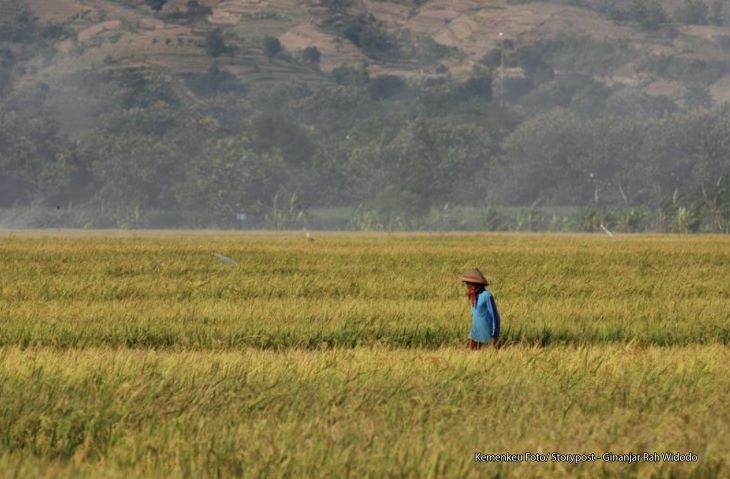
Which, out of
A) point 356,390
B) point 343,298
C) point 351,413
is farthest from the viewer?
point 343,298

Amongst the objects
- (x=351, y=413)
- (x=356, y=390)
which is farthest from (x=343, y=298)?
(x=351, y=413)

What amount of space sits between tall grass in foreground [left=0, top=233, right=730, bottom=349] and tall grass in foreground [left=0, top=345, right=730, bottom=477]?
5.99 meters

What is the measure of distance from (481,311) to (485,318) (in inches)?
4.4

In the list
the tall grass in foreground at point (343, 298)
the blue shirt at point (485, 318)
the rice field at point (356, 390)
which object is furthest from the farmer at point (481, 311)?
the tall grass in foreground at point (343, 298)

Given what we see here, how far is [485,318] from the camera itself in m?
20.9

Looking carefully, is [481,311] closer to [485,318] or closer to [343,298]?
[485,318]

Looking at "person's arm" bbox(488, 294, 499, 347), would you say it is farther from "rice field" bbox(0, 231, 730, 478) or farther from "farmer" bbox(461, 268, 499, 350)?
"rice field" bbox(0, 231, 730, 478)

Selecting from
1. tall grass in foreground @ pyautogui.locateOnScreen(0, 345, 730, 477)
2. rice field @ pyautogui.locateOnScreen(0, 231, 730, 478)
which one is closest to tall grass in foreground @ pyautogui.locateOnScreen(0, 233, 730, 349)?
rice field @ pyautogui.locateOnScreen(0, 231, 730, 478)

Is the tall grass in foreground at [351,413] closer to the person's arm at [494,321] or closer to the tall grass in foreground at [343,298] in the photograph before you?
the person's arm at [494,321]

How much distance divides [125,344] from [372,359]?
5.87 meters

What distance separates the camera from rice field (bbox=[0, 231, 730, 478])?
38.9 feet

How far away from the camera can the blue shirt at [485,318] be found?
20.7 meters

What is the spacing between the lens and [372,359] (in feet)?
61.0

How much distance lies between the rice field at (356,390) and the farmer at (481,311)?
522 millimetres
